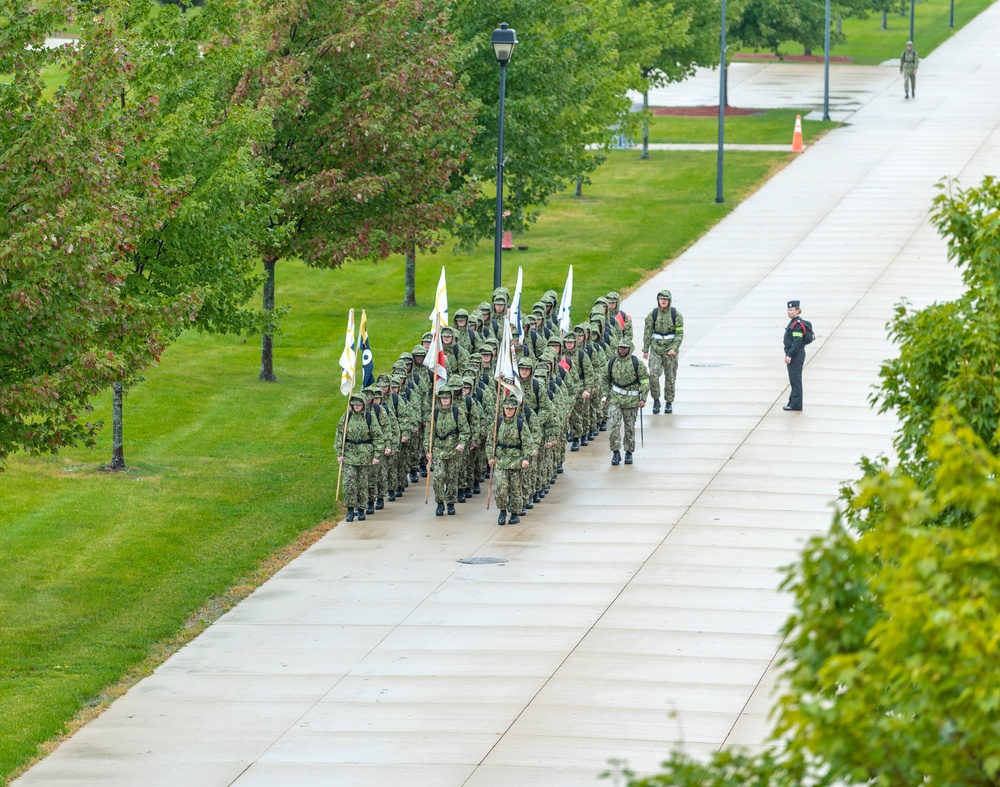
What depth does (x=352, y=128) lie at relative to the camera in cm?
2547

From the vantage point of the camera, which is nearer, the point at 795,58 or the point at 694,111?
the point at 694,111

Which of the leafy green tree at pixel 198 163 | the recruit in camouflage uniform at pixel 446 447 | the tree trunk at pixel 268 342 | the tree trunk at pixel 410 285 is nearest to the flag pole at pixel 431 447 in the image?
the recruit in camouflage uniform at pixel 446 447

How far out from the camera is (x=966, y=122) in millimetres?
48156

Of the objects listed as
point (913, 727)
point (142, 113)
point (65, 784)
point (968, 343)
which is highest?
point (142, 113)

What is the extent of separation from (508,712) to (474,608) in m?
2.71

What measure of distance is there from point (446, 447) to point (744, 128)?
30841 millimetres

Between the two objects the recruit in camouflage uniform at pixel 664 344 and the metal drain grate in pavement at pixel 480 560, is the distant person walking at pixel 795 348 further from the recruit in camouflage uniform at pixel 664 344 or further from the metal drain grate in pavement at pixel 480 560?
the metal drain grate in pavement at pixel 480 560

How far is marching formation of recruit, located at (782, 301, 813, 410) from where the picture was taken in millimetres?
23938

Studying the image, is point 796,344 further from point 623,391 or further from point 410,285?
point 410,285

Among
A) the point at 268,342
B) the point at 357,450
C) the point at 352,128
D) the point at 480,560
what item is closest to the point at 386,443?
the point at 357,450

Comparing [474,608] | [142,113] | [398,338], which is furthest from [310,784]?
[398,338]

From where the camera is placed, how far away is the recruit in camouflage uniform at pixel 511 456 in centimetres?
1973

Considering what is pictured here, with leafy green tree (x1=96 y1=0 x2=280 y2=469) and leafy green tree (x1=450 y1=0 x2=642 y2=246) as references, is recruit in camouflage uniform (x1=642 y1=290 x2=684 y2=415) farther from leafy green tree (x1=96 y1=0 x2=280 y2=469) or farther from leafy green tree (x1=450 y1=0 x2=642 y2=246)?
leafy green tree (x1=450 y1=0 x2=642 y2=246)

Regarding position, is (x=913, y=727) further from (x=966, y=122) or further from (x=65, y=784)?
(x=966, y=122)
